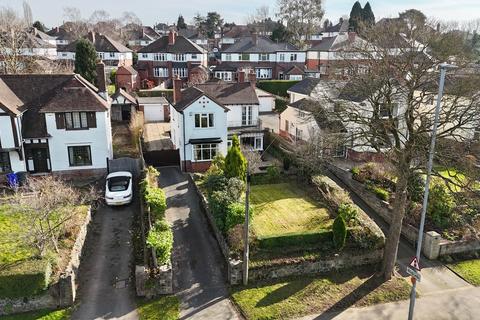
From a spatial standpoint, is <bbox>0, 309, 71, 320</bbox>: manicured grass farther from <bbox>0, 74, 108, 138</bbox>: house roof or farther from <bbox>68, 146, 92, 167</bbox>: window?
<bbox>0, 74, 108, 138</bbox>: house roof

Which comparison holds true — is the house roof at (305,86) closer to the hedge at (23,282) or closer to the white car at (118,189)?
the white car at (118,189)

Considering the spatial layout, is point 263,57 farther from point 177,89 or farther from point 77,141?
point 77,141

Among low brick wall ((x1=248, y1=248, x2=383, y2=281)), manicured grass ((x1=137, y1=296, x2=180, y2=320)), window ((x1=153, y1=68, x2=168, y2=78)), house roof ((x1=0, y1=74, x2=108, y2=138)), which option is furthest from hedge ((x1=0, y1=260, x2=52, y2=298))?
window ((x1=153, y1=68, x2=168, y2=78))

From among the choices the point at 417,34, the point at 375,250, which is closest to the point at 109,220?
the point at 375,250

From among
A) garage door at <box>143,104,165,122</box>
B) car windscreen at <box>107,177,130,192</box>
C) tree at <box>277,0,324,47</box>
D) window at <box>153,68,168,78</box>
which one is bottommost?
car windscreen at <box>107,177,130,192</box>

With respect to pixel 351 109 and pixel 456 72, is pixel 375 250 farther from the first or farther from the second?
pixel 456 72

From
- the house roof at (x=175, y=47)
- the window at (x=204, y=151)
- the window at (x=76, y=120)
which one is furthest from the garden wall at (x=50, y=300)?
the house roof at (x=175, y=47)

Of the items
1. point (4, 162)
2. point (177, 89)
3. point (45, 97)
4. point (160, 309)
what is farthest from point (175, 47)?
point (160, 309)
